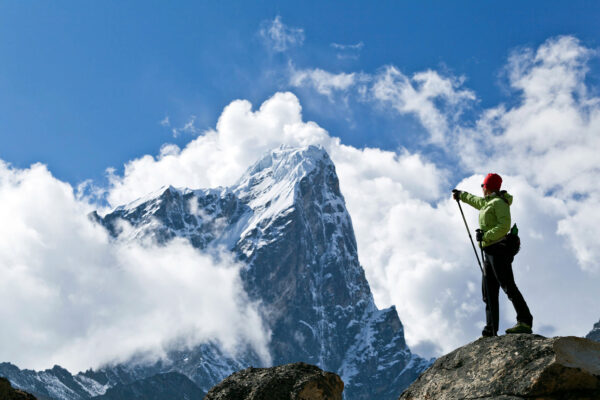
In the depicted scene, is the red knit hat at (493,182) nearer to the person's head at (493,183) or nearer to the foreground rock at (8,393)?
the person's head at (493,183)

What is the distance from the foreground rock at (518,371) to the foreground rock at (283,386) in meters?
1.18

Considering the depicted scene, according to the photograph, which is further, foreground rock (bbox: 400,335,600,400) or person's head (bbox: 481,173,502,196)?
person's head (bbox: 481,173,502,196)

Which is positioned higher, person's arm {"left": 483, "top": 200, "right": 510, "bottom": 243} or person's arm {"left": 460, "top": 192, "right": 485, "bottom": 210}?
person's arm {"left": 460, "top": 192, "right": 485, "bottom": 210}

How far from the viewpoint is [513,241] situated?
10742 millimetres

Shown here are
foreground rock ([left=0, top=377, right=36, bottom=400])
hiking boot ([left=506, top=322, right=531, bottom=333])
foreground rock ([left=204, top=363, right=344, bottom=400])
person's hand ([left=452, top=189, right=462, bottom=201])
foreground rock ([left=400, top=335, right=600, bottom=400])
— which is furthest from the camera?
person's hand ([left=452, top=189, right=462, bottom=201])

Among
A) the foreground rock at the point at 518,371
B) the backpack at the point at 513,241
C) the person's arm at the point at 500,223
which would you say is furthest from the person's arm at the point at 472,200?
the foreground rock at the point at 518,371

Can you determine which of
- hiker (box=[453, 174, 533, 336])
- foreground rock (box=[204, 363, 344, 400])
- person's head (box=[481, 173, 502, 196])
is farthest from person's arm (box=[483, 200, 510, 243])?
foreground rock (box=[204, 363, 344, 400])

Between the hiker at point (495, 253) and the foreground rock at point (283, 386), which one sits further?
the hiker at point (495, 253)

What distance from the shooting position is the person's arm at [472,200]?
1123cm

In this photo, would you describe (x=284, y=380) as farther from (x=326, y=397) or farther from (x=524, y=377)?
(x=524, y=377)

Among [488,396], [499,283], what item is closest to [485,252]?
[499,283]

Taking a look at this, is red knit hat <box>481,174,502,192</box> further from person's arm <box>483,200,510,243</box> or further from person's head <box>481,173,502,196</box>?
person's arm <box>483,200,510,243</box>

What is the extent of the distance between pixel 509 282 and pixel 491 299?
45 cm

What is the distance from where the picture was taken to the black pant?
1036 centimetres
